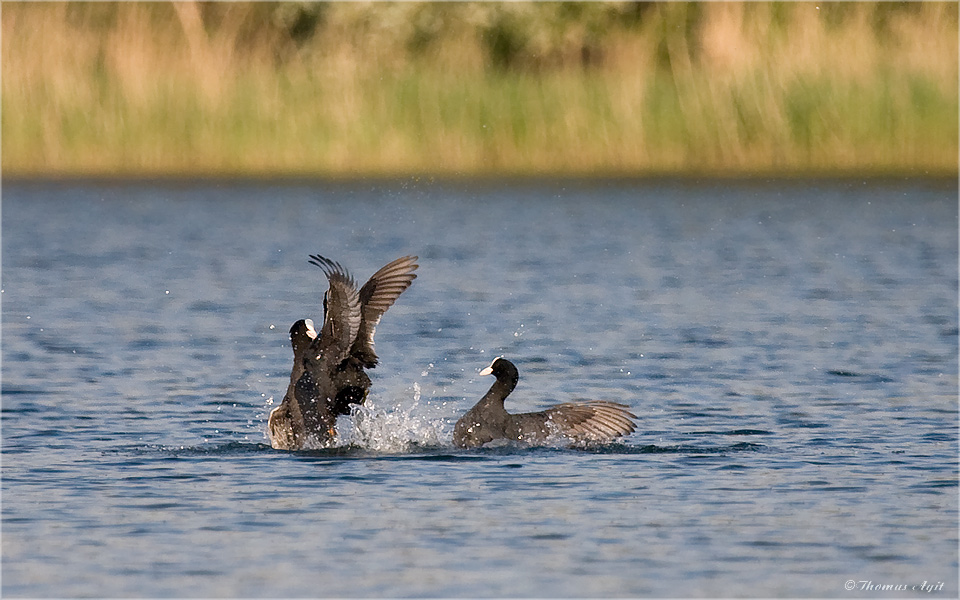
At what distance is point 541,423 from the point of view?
984 cm

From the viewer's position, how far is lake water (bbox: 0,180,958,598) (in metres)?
7.27

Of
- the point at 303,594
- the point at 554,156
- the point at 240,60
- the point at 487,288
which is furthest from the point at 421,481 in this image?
the point at 240,60

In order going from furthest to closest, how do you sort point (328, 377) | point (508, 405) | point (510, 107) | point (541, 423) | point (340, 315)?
point (510, 107) < point (508, 405) < point (328, 377) < point (541, 423) < point (340, 315)

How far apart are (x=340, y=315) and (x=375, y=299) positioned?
593mm

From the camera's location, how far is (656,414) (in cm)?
1113

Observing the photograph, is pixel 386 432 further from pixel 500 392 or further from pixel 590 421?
pixel 590 421

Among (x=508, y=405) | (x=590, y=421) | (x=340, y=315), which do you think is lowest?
(x=508, y=405)

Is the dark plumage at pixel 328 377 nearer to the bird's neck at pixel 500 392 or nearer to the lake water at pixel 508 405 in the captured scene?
the lake water at pixel 508 405

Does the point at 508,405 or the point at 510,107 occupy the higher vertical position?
the point at 510,107

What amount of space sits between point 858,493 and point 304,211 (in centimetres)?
1854

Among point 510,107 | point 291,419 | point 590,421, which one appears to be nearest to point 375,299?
point 291,419

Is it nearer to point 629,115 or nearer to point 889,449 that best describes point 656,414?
point 889,449

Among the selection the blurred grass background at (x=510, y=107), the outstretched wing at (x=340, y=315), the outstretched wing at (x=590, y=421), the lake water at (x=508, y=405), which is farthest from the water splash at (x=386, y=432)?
the blurred grass background at (x=510, y=107)

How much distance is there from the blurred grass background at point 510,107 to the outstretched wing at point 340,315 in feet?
54.0
